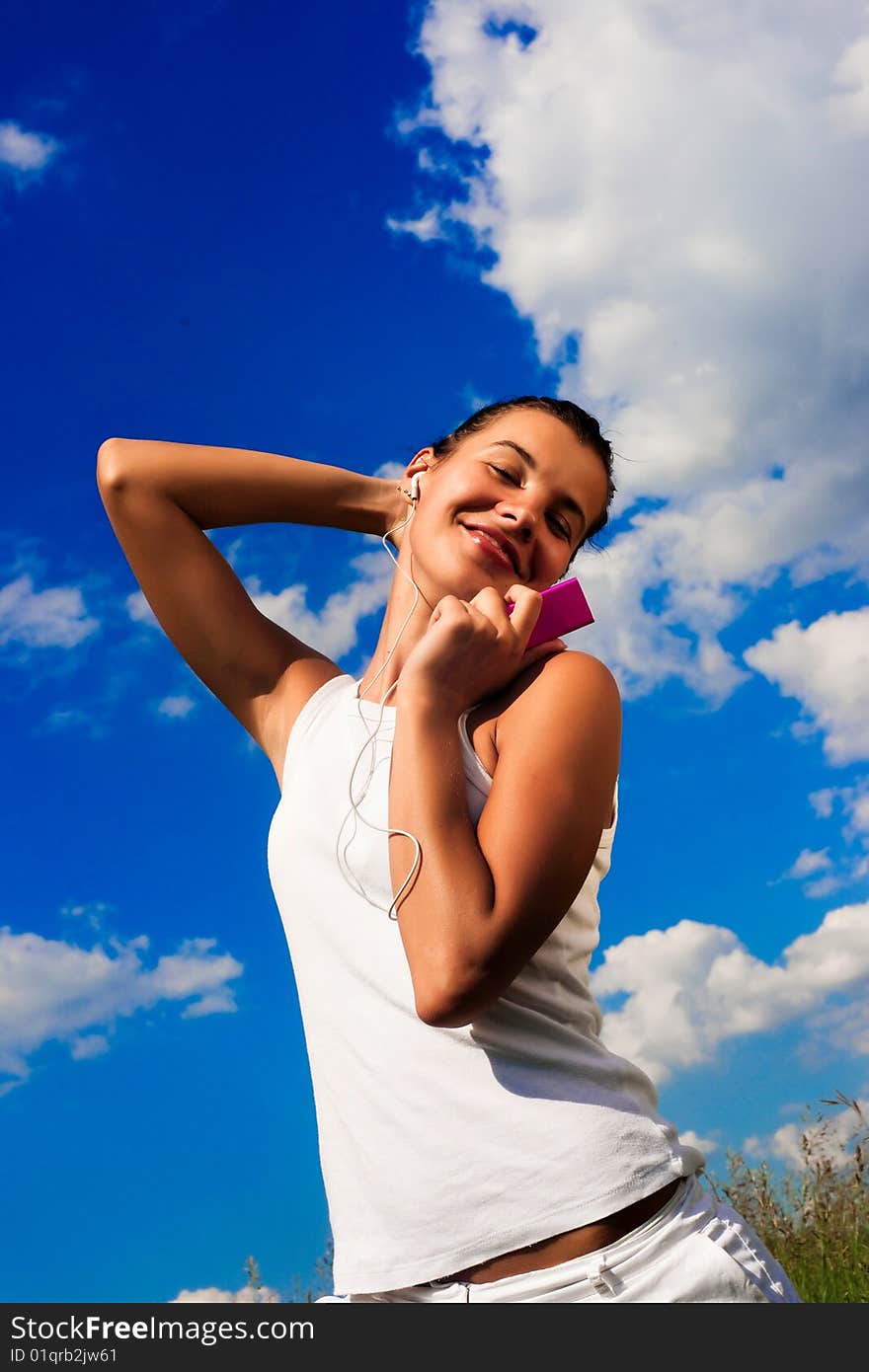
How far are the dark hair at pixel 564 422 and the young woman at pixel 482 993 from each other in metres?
0.38

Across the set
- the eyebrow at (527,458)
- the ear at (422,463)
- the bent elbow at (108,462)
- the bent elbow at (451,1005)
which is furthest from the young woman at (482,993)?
the bent elbow at (108,462)

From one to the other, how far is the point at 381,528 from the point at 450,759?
1.61 meters

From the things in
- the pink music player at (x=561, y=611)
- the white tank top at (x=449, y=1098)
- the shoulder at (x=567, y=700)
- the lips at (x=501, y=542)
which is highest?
the lips at (x=501, y=542)

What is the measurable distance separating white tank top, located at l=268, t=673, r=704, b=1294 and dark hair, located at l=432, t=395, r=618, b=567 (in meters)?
1.13

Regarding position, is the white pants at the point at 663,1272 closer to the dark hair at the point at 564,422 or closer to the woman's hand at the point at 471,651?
the woman's hand at the point at 471,651

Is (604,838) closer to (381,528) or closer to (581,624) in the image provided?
(581,624)

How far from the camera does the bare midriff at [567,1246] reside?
1899 millimetres

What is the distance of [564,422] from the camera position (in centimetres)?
296

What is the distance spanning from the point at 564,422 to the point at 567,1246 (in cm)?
204

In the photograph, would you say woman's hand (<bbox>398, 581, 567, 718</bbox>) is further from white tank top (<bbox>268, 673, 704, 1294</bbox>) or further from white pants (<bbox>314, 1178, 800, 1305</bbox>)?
white pants (<bbox>314, 1178, 800, 1305</bbox>)

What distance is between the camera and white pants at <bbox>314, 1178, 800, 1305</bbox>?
1865 millimetres
